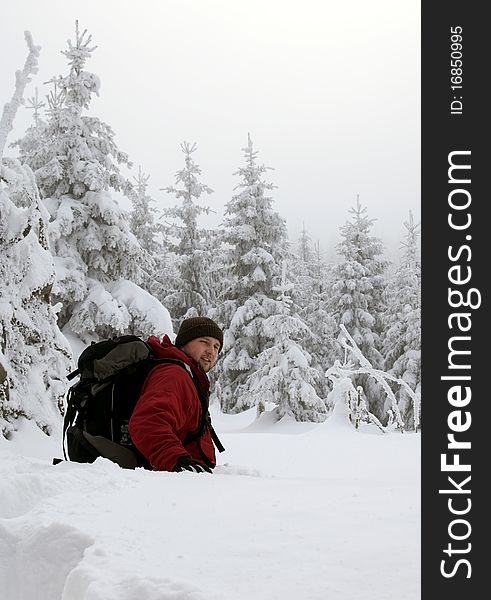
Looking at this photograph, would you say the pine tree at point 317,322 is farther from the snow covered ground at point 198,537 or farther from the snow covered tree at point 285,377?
the snow covered ground at point 198,537

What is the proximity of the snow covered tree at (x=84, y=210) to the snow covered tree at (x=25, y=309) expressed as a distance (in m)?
6.33

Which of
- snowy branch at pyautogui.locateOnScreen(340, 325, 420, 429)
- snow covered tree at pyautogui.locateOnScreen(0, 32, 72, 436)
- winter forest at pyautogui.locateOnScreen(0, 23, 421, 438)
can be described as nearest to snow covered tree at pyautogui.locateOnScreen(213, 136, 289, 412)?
winter forest at pyautogui.locateOnScreen(0, 23, 421, 438)

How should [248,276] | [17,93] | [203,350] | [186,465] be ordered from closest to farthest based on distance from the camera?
[186,465] → [203,350] → [17,93] → [248,276]

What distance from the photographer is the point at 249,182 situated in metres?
26.2

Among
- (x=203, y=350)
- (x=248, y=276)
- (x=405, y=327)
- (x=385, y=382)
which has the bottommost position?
(x=385, y=382)

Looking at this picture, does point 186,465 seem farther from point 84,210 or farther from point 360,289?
point 360,289

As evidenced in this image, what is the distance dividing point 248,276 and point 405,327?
8.69 meters

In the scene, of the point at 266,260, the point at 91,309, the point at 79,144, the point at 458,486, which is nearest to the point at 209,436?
the point at 458,486

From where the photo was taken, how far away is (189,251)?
1131 inches

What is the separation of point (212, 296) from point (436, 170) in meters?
27.0

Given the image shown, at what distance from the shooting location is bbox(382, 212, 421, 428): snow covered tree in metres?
26.9

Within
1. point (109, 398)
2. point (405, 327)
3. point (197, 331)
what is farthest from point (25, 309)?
point (405, 327)

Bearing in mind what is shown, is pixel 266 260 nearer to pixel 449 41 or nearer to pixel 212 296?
pixel 212 296

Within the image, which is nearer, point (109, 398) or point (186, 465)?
point (186, 465)
